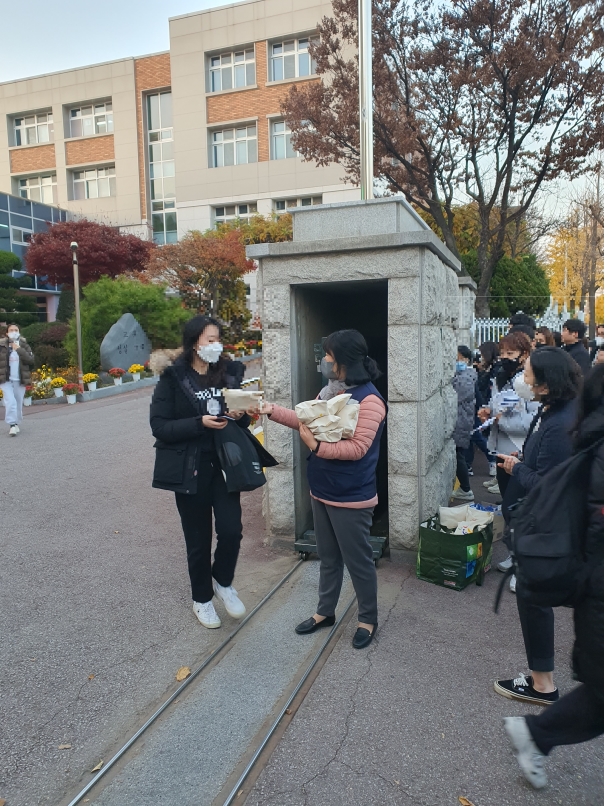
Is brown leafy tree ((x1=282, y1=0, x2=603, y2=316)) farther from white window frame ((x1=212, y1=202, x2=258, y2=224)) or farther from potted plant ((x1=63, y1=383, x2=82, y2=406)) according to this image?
white window frame ((x1=212, y1=202, x2=258, y2=224))

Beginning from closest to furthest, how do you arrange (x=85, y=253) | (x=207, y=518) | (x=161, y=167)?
(x=207, y=518), (x=85, y=253), (x=161, y=167)

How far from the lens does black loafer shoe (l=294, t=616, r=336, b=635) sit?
3.81 metres

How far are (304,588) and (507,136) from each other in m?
15.0

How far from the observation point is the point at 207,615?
155 inches

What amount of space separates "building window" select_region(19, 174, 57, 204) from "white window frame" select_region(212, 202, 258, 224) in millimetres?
11995

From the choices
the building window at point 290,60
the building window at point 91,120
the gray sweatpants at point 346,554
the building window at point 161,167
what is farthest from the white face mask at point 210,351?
the building window at point 91,120

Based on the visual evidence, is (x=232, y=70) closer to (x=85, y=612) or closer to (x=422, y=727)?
(x=85, y=612)

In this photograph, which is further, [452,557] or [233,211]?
[233,211]

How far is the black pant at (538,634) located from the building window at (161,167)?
128ft

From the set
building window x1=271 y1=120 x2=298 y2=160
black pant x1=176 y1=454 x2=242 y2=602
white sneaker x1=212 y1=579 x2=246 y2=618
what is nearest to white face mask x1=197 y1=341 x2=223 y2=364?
black pant x1=176 y1=454 x2=242 y2=602

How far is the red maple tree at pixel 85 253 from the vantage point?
2912cm

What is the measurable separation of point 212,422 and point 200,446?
0.24m

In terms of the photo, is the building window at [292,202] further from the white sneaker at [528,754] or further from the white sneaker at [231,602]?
the white sneaker at [528,754]

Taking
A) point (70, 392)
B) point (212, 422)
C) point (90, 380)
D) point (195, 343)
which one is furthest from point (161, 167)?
point (212, 422)
